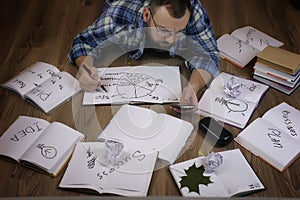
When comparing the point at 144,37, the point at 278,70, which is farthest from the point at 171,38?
the point at 278,70

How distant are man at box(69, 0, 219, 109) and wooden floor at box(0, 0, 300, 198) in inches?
3.6

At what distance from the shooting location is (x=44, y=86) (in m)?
1.49

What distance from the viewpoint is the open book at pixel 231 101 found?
1388 mm

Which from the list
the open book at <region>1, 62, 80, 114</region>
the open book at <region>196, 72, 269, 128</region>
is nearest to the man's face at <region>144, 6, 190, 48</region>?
the open book at <region>196, 72, 269, 128</region>

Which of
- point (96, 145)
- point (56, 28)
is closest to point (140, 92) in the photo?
point (96, 145)

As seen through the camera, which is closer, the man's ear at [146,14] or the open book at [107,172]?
the open book at [107,172]

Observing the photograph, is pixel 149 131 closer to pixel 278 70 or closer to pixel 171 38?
pixel 171 38

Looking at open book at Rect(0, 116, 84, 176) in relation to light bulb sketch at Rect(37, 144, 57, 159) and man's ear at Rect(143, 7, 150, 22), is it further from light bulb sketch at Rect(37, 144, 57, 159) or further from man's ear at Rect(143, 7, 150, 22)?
man's ear at Rect(143, 7, 150, 22)

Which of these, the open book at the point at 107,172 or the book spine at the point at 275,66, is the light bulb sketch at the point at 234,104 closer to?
the book spine at the point at 275,66

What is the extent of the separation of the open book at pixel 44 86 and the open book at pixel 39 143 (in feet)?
0.29

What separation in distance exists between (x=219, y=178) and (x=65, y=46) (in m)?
0.93

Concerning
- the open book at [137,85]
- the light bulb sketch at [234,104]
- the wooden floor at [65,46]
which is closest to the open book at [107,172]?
the wooden floor at [65,46]

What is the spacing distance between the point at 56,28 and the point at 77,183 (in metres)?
0.95

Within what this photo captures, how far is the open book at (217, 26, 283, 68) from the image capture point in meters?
1.67
